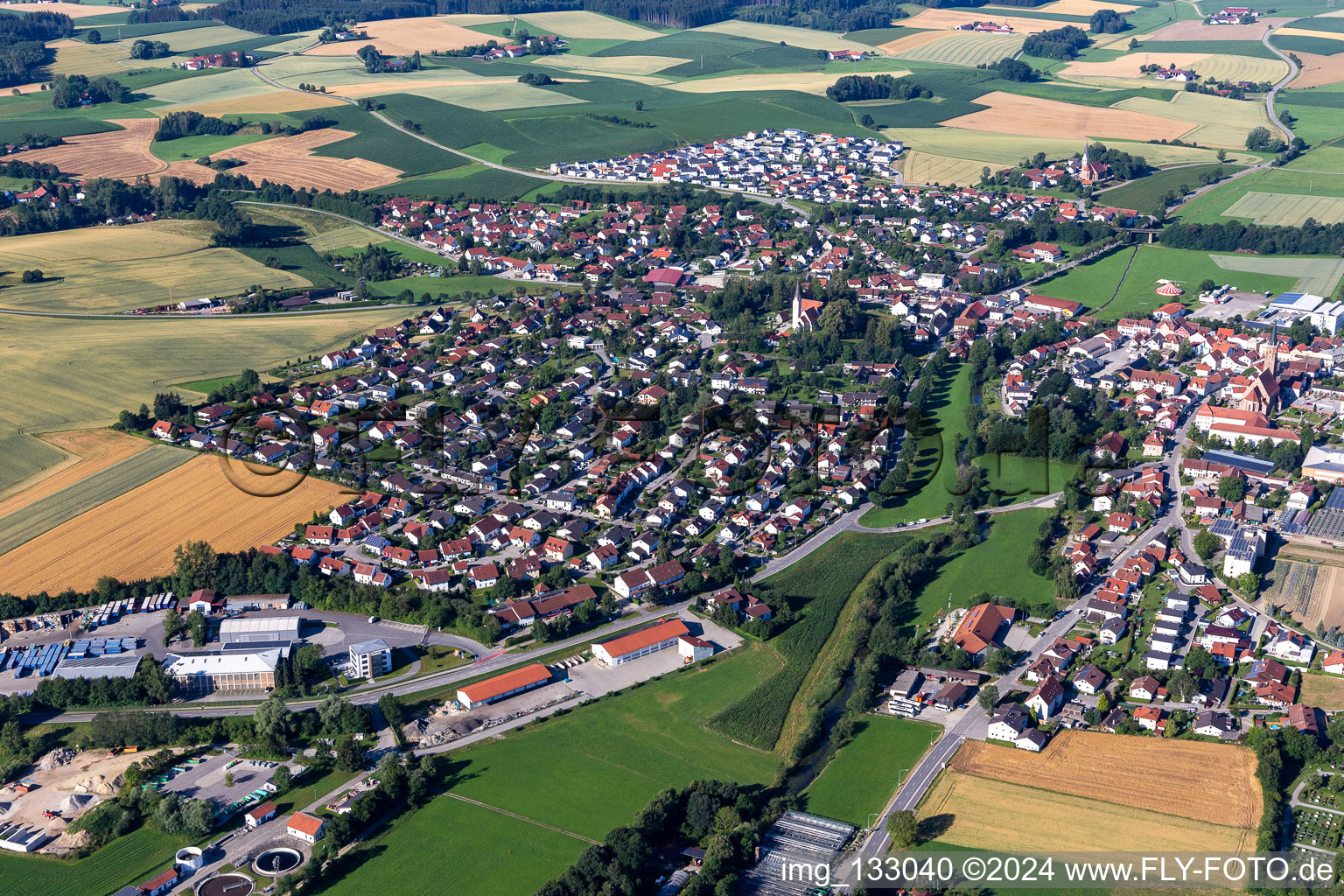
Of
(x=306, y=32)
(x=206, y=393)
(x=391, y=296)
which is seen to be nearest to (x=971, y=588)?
(x=206, y=393)

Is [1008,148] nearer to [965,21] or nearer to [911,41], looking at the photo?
[911,41]

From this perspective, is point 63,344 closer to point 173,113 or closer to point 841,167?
point 173,113

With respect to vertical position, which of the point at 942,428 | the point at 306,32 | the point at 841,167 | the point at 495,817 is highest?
the point at 306,32

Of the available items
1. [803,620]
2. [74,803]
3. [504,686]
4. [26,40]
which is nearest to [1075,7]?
[26,40]

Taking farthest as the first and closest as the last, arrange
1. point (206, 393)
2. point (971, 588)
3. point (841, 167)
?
1. point (841, 167)
2. point (206, 393)
3. point (971, 588)

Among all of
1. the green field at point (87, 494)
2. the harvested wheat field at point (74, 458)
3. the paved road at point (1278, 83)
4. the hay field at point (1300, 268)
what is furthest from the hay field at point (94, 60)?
the paved road at point (1278, 83)

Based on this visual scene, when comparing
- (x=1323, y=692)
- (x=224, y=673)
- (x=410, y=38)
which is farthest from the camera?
(x=410, y=38)
